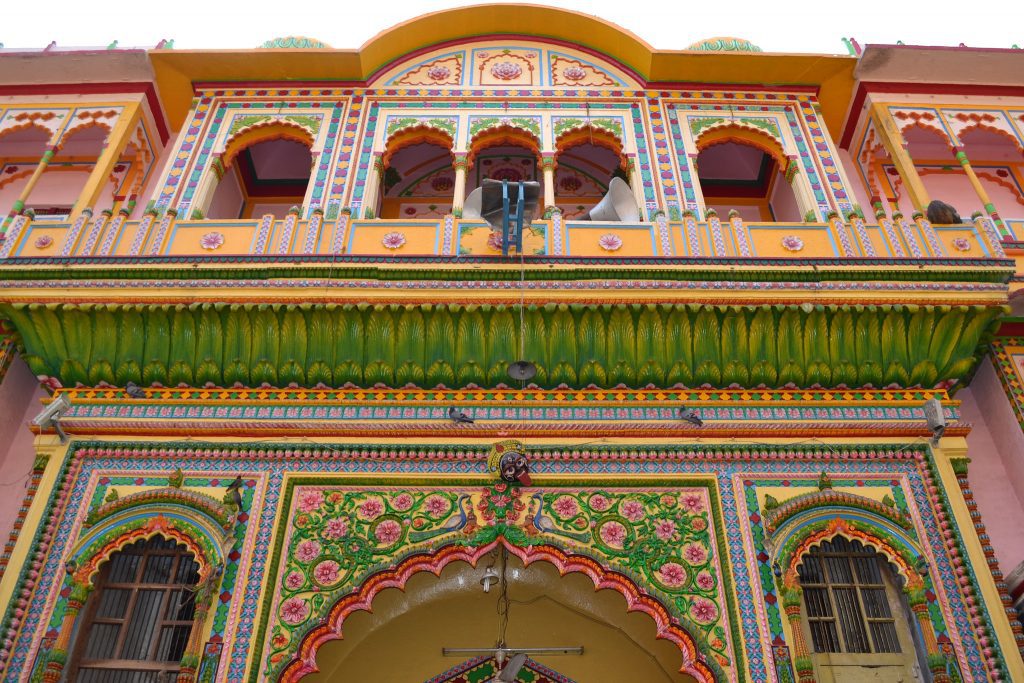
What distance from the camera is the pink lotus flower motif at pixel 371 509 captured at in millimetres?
5512

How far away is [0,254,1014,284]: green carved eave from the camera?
A: 19.5ft

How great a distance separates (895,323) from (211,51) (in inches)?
251

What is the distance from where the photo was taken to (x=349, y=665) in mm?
6406

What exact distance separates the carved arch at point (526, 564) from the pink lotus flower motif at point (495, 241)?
2.12 metres

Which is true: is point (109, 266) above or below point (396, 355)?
above

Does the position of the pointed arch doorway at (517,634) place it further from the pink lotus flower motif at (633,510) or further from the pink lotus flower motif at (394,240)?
the pink lotus flower motif at (394,240)

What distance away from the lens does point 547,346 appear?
19.6 feet

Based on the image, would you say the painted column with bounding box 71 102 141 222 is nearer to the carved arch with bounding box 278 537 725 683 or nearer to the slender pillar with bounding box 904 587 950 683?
the carved arch with bounding box 278 537 725 683

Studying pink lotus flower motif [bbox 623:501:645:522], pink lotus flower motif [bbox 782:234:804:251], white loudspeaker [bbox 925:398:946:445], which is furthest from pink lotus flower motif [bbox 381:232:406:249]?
white loudspeaker [bbox 925:398:946:445]

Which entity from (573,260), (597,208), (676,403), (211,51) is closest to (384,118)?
(211,51)

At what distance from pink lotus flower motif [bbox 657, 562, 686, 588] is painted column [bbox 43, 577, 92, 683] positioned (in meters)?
3.50

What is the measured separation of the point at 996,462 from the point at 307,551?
4816 mm

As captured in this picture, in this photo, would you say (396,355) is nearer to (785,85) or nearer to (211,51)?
(211,51)

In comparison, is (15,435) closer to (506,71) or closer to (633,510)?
(633,510)
